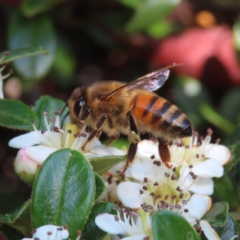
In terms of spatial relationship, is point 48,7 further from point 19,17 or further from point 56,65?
point 56,65

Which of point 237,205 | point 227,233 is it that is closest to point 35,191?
point 227,233

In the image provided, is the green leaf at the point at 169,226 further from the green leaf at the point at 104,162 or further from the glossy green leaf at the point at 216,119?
the glossy green leaf at the point at 216,119

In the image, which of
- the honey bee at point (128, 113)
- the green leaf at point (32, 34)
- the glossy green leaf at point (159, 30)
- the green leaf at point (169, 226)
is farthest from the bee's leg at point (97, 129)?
the glossy green leaf at point (159, 30)

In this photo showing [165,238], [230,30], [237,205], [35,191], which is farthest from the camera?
[230,30]

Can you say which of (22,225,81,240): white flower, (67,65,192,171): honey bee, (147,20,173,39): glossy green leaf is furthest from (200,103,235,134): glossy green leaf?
(22,225,81,240): white flower

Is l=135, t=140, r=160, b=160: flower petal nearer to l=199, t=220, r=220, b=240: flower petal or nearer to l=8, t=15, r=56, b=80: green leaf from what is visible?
l=199, t=220, r=220, b=240: flower petal

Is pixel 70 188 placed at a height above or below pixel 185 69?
above

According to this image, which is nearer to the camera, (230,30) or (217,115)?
(217,115)
